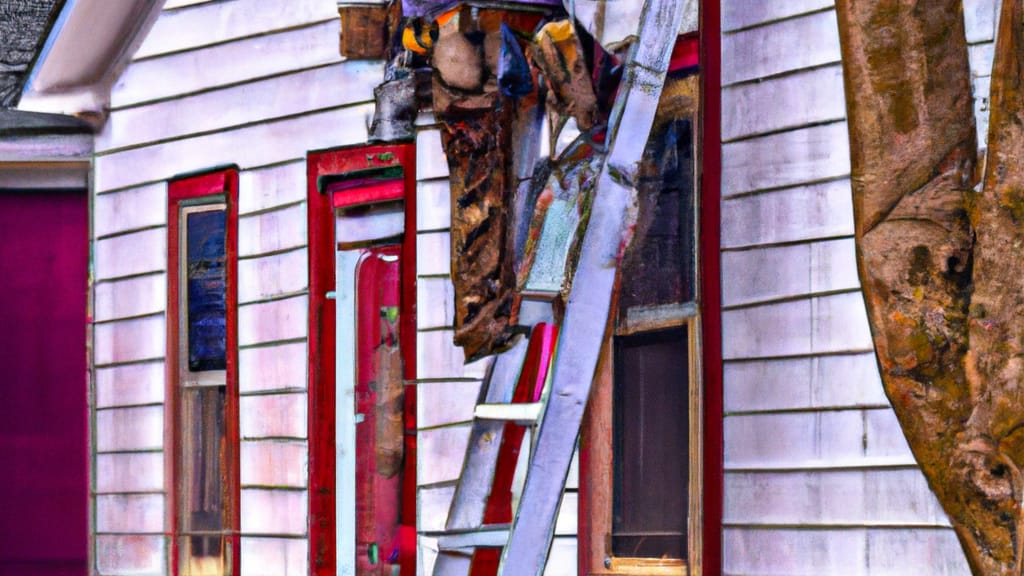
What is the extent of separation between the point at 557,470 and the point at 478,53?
0.95m

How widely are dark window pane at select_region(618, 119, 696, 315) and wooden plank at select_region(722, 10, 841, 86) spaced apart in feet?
0.52

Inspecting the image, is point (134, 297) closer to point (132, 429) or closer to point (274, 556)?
point (132, 429)

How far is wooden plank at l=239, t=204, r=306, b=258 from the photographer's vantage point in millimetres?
3932

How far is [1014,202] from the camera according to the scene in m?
2.56

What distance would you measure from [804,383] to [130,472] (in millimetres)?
2102

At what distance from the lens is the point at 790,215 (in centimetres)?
299

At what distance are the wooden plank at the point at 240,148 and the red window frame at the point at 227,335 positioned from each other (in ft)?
0.15

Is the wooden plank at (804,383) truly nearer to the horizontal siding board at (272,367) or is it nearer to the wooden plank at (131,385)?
the horizontal siding board at (272,367)

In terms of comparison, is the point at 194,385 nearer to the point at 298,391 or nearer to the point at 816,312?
the point at 298,391

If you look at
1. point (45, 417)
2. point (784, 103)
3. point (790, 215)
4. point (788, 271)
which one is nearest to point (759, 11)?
point (784, 103)

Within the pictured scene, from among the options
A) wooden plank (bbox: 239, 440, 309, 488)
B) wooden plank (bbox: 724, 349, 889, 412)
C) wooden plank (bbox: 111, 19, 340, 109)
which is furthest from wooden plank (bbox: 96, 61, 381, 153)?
wooden plank (bbox: 724, 349, 889, 412)

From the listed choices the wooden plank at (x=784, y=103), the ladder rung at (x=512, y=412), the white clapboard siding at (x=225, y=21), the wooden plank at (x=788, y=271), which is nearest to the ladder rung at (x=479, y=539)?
the ladder rung at (x=512, y=412)

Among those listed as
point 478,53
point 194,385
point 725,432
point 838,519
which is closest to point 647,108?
point 478,53

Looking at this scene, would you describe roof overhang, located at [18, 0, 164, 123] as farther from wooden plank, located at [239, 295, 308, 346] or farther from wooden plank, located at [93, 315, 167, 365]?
wooden plank, located at [239, 295, 308, 346]
